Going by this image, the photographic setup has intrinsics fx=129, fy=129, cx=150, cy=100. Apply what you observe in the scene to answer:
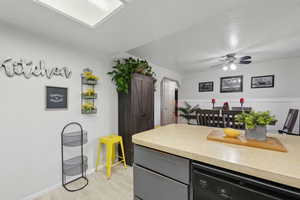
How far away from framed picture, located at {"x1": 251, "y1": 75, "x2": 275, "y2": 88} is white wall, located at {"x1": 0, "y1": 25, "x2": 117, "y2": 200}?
200 inches

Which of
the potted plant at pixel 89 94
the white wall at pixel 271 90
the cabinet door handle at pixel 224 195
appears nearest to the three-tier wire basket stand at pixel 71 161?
the potted plant at pixel 89 94

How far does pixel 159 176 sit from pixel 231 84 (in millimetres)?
4774

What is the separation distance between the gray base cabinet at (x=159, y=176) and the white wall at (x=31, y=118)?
4.97 feet

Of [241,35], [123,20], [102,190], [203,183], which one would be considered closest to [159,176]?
[203,183]

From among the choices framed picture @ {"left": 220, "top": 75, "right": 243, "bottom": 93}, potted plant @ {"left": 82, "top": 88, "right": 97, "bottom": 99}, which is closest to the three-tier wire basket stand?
potted plant @ {"left": 82, "top": 88, "right": 97, "bottom": 99}

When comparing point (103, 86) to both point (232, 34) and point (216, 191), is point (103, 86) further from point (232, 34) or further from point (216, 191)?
point (232, 34)

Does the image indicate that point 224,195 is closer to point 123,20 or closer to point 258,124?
point 258,124

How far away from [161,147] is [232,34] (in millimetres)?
2463

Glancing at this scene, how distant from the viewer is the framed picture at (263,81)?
403cm

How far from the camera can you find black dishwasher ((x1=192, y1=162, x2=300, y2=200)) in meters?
0.62

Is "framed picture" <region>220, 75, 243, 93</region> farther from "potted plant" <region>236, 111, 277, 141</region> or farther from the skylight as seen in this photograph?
the skylight

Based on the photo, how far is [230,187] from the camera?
2.42ft

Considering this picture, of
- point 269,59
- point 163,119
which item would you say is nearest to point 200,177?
point 163,119

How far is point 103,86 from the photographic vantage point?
8.44ft
